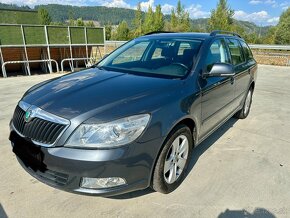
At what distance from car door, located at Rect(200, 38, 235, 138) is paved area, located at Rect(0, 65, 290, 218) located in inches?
19.5

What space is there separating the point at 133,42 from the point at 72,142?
251 cm

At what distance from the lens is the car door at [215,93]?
3121mm

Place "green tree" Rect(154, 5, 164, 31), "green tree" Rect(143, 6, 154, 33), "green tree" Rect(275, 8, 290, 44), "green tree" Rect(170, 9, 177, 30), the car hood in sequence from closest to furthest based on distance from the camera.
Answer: the car hood, "green tree" Rect(275, 8, 290, 44), "green tree" Rect(154, 5, 164, 31), "green tree" Rect(143, 6, 154, 33), "green tree" Rect(170, 9, 177, 30)

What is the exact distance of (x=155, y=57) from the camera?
349cm

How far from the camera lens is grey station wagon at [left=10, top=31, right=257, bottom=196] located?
207 centimetres

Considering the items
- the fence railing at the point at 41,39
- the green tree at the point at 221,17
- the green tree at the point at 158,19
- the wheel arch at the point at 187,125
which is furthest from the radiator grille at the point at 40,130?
the green tree at the point at 158,19

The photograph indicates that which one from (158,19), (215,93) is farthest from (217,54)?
(158,19)

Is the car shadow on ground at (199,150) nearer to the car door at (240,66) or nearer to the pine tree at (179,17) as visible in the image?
the car door at (240,66)

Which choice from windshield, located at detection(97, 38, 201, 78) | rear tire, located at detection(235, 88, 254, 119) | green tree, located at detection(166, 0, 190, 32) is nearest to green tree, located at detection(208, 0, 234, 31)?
green tree, located at detection(166, 0, 190, 32)

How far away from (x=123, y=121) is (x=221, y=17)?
1441 inches

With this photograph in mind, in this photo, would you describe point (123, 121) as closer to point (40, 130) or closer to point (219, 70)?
point (40, 130)

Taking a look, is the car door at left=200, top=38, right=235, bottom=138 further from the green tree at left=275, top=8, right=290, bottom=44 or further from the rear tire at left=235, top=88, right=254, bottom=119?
the green tree at left=275, top=8, right=290, bottom=44

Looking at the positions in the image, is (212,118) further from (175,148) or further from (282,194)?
(282,194)

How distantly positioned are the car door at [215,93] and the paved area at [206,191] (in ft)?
1.63
